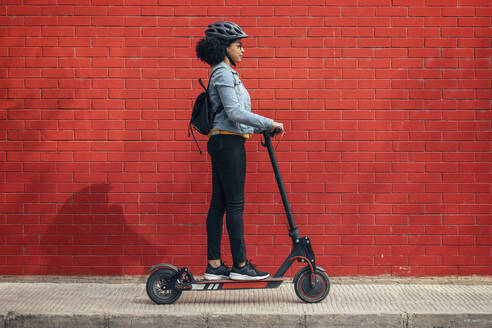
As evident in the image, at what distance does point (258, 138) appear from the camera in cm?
592

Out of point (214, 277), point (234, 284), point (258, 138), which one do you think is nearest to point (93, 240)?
point (214, 277)

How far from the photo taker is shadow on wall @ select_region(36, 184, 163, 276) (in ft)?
19.5

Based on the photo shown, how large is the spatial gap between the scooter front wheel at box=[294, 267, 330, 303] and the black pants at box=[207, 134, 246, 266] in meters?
0.49

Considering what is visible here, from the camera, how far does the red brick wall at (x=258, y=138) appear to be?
586 centimetres

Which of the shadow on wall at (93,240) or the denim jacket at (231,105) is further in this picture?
the shadow on wall at (93,240)

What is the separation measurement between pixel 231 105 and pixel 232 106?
11mm

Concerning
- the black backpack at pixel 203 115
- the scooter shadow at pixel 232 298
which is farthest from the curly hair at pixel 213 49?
the scooter shadow at pixel 232 298

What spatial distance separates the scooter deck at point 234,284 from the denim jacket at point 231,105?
1201mm

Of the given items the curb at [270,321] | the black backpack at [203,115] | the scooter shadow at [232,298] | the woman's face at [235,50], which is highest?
the woman's face at [235,50]

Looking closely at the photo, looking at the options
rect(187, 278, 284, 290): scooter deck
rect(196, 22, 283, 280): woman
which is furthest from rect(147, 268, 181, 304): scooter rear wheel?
rect(196, 22, 283, 280): woman

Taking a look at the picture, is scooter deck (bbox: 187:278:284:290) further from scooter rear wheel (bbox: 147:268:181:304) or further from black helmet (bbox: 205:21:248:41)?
black helmet (bbox: 205:21:248:41)

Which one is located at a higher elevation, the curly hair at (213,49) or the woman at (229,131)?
the curly hair at (213,49)

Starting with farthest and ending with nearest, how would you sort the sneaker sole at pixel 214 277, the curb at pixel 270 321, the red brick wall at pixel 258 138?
the red brick wall at pixel 258 138 → the sneaker sole at pixel 214 277 → the curb at pixel 270 321

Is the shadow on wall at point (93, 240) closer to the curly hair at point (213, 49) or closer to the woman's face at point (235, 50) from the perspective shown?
the curly hair at point (213, 49)
